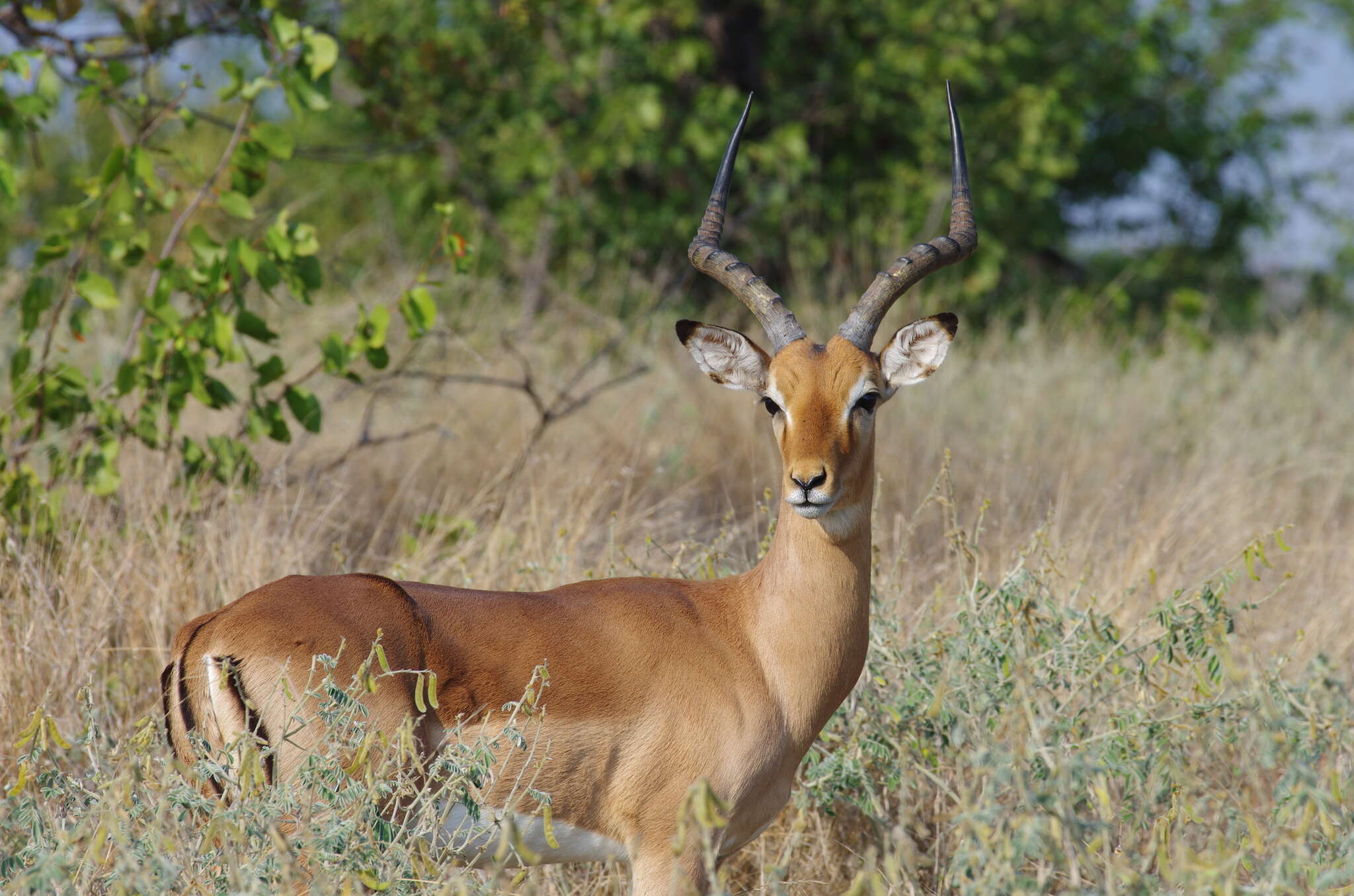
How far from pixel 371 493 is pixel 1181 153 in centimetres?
964

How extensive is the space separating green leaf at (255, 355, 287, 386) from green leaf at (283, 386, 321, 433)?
11 centimetres

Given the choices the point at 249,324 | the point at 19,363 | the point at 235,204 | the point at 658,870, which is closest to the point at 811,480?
the point at 658,870

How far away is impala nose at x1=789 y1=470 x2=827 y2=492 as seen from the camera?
3.21 meters

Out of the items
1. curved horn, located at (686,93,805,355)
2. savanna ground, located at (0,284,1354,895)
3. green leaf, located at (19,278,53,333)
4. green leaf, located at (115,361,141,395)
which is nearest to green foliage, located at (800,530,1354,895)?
savanna ground, located at (0,284,1354,895)

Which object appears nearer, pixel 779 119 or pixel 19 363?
pixel 19 363

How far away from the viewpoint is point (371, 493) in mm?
6180

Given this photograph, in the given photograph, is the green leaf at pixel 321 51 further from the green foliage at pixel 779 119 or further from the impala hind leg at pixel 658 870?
the green foliage at pixel 779 119

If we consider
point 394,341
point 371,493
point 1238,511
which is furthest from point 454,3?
point 1238,511

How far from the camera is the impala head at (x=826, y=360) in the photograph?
3312mm

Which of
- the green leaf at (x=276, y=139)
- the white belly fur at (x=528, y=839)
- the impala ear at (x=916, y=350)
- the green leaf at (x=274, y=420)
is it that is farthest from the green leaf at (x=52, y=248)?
the impala ear at (x=916, y=350)

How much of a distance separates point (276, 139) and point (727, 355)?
2.12 m

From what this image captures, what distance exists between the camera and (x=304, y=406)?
5.16 m

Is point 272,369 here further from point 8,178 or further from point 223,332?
point 8,178

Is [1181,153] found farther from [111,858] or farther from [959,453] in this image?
[111,858]
